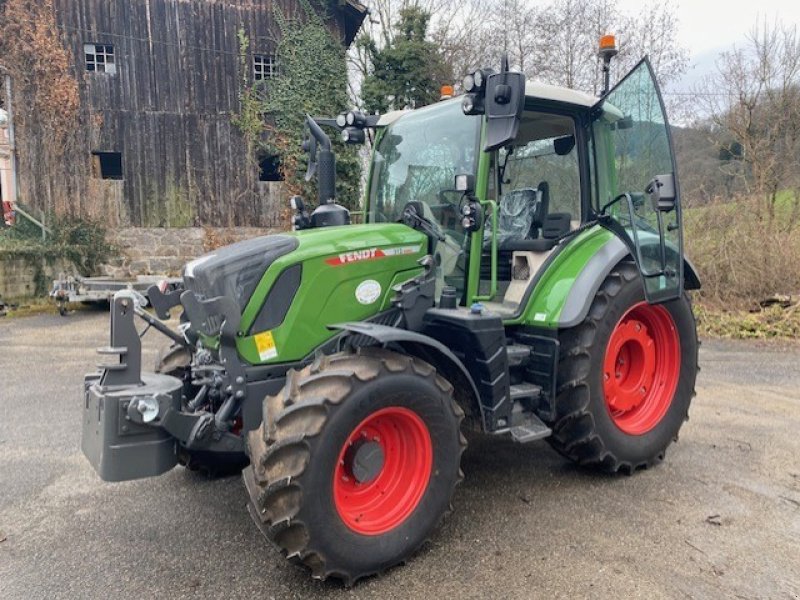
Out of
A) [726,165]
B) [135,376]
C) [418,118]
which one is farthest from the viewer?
[726,165]

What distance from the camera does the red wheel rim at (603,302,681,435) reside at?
3900mm

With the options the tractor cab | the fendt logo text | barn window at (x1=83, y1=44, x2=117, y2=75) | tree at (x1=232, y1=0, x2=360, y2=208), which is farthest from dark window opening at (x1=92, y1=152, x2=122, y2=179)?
the fendt logo text

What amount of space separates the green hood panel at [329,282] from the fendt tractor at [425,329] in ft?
0.04

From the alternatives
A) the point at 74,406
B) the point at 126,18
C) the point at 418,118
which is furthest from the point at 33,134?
the point at 418,118

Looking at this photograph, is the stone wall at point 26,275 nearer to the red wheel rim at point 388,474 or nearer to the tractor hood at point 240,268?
the tractor hood at point 240,268

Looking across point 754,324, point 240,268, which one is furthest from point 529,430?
point 754,324

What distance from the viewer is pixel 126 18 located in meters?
13.4

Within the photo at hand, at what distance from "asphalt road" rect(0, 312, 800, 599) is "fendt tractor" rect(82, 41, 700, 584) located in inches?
8.9

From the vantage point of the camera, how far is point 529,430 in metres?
3.34

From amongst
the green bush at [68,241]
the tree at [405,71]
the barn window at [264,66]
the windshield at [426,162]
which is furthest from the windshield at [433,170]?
the tree at [405,71]

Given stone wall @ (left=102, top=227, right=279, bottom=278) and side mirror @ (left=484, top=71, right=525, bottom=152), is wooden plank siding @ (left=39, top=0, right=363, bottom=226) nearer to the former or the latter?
stone wall @ (left=102, top=227, right=279, bottom=278)

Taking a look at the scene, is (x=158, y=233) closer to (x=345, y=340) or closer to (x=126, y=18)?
(x=126, y=18)

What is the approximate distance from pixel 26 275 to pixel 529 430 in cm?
1233

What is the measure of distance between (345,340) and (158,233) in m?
12.3
